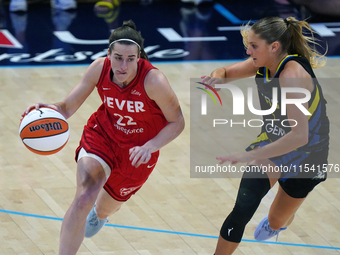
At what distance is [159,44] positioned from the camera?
8.96m

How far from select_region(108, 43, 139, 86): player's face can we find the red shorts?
0.54 metres

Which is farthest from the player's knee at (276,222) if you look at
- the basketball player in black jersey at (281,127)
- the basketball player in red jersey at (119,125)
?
the basketball player in red jersey at (119,125)

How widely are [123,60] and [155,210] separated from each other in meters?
1.61

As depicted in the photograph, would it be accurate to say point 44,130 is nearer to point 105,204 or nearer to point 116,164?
point 116,164

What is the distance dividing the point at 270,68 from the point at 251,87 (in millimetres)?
3771

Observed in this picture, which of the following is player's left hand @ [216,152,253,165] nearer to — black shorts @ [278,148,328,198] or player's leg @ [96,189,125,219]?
black shorts @ [278,148,328,198]

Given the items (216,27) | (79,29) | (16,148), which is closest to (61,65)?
(79,29)

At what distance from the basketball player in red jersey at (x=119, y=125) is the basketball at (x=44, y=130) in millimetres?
69

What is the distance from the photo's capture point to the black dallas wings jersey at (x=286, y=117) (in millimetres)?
3680

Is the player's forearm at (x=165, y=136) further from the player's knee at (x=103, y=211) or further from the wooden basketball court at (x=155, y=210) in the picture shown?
the wooden basketball court at (x=155, y=210)

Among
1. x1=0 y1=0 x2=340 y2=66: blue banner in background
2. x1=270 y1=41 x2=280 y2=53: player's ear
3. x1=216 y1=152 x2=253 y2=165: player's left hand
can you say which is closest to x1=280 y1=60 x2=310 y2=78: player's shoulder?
x1=270 y1=41 x2=280 y2=53: player's ear

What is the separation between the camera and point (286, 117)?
3.73 meters

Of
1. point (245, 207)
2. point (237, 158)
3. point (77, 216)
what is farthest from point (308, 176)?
point (77, 216)

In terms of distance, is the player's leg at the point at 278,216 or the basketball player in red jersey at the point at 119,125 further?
the player's leg at the point at 278,216
